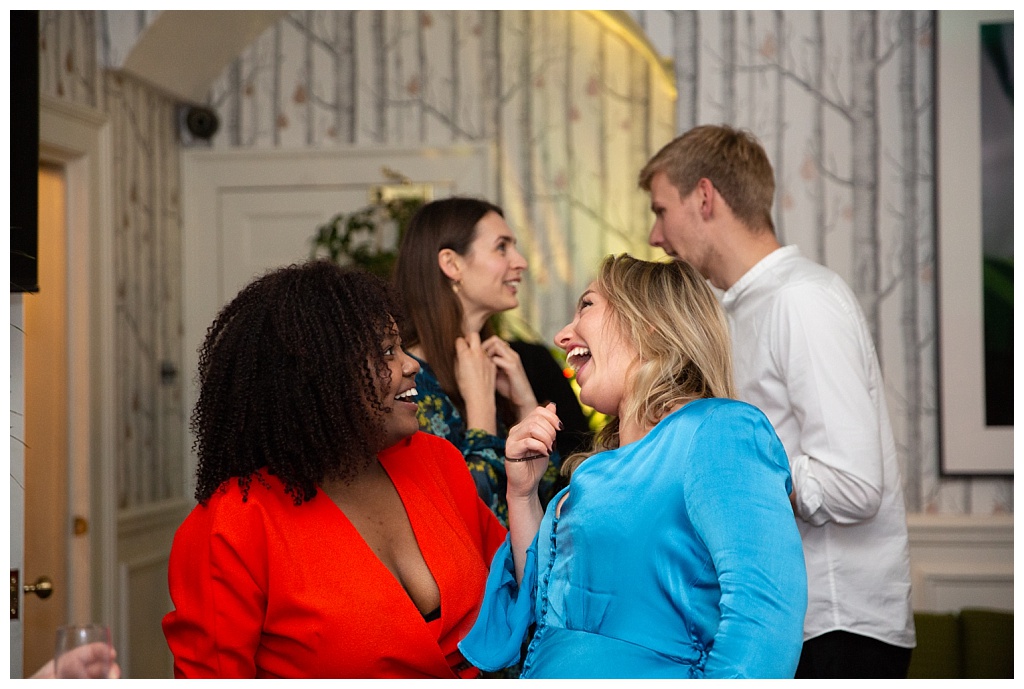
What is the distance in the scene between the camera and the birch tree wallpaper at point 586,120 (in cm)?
361

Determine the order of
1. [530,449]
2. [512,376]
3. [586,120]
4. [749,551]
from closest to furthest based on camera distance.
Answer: [749,551]
[530,449]
[512,376]
[586,120]

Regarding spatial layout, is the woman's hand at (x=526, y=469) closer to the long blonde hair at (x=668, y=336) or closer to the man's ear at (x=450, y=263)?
the long blonde hair at (x=668, y=336)

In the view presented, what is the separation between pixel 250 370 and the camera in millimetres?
1688

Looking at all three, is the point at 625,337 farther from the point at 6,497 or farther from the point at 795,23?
the point at 795,23

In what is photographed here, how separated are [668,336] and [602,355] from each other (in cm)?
12

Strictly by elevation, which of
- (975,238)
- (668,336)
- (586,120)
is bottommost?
(668,336)

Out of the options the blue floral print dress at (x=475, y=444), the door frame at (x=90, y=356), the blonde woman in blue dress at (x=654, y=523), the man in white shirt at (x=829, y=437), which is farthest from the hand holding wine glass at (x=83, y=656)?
the door frame at (x=90, y=356)

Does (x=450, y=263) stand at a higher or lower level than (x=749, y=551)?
higher

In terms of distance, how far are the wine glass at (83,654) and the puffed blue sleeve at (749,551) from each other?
2.42 ft

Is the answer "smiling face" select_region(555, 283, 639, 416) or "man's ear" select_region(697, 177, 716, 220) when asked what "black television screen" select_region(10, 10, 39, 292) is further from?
"man's ear" select_region(697, 177, 716, 220)

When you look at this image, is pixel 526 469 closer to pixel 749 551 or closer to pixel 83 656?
pixel 749 551

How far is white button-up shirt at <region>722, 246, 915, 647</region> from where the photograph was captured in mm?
2102

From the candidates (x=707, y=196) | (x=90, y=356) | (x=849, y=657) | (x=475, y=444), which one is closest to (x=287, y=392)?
(x=475, y=444)

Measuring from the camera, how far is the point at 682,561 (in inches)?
54.8
